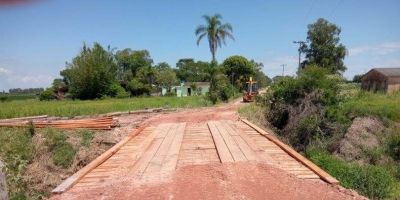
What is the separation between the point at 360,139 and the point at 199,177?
10528 mm

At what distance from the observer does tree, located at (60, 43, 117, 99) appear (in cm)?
5384

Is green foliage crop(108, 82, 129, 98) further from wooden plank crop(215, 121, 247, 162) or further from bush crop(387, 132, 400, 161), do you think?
bush crop(387, 132, 400, 161)

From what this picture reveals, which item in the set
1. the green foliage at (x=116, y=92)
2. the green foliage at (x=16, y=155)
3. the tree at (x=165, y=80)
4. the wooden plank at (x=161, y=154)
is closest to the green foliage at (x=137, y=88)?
the green foliage at (x=116, y=92)

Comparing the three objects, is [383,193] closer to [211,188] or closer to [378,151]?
[378,151]

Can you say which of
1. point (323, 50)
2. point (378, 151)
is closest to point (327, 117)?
point (378, 151)

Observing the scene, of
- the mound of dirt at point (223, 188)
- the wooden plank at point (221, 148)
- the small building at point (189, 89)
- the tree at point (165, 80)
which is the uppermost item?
the tree at point (165, 80)

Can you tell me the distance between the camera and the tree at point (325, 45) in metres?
58.9

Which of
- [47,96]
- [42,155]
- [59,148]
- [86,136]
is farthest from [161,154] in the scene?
[47,96]

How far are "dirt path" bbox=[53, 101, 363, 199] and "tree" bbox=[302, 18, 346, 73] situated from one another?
51.9 m

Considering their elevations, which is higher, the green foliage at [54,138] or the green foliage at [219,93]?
the green foliage at [219,93]

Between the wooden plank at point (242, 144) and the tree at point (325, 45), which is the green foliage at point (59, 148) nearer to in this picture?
the wooden plank at point (242, 144)

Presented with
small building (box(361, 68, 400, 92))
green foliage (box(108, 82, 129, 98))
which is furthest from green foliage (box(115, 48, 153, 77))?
small building (box(361, 68, 400, 92))

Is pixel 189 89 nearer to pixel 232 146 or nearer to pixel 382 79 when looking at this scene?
pixel 382 79

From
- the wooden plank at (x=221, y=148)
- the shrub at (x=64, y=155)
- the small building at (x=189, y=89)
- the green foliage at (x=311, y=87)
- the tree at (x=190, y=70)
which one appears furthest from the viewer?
the tree at (x=190, y=70)
